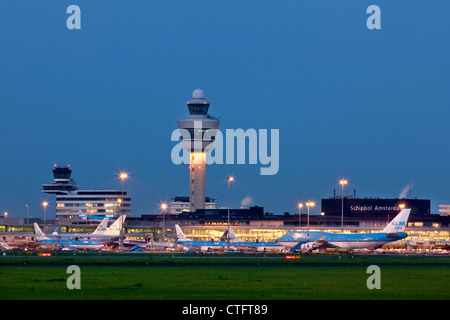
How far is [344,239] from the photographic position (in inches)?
5945

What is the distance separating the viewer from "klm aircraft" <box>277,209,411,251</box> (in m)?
146

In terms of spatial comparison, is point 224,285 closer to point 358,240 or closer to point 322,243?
point 322,243

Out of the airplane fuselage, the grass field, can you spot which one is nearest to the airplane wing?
the airplane fuselage

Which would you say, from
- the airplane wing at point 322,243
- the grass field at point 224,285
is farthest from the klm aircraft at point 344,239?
the grass field at point 224,285

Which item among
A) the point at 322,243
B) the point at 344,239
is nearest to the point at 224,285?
the point at 322,243

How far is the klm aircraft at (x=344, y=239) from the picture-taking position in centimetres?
14577

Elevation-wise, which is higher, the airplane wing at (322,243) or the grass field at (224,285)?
the grass field at (224,285)

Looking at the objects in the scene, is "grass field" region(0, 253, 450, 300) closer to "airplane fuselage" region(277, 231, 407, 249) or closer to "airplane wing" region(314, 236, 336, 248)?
"airplane wing" region(314, 236, 336, 248)

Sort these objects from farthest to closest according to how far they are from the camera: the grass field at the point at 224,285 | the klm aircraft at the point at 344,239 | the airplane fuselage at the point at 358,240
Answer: the airplane fuselage at the point at 358,240
the klm aircraft at the point at 344,239
the grass field at the point at 224,285

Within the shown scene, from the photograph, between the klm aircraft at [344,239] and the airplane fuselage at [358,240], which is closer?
the klm aircraft at [344,239]

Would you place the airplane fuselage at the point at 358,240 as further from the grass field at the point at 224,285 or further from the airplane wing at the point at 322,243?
the grass field at the point at 224,285

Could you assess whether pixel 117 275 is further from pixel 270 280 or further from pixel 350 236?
pixel 350 236

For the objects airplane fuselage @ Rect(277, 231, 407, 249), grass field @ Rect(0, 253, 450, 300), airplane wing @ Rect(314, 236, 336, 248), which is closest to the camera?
grass field @ Rect(0, 253, 450, 300)
